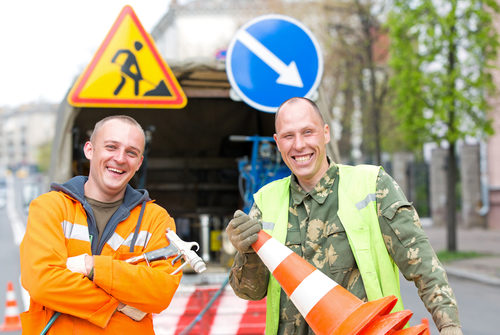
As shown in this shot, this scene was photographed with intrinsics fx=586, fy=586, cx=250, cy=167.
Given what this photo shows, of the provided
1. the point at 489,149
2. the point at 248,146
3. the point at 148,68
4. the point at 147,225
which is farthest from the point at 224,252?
the point at 489,149

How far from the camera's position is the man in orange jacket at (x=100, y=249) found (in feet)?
7.95

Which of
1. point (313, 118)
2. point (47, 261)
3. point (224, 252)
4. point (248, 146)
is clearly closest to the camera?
point (47, 261)

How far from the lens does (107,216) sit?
2.69 metres

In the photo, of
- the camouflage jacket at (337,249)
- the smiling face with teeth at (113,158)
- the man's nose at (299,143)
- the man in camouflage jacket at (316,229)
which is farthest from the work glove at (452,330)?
the smiling face with teeth at (113,158)

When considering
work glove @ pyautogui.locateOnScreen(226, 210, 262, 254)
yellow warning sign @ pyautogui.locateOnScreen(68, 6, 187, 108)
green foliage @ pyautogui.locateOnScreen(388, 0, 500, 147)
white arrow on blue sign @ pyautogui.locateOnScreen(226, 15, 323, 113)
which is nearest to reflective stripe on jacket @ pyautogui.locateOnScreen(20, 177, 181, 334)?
work glove @ pyautogui.locateOnScreen(226, 210, 262, 254)

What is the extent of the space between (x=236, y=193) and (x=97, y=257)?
4.66m

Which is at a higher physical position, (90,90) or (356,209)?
(90,90)

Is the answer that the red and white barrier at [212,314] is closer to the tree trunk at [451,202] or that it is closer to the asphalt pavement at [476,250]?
the asphalt pavement at [476,250]

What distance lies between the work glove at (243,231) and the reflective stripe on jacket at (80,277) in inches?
14.6

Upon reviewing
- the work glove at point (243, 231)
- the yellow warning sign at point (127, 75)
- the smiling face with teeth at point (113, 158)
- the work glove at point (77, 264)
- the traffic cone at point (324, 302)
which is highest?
the yellow warning sign at point (127, 75)

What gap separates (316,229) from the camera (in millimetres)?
2617

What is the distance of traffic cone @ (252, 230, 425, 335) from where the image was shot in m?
2.11

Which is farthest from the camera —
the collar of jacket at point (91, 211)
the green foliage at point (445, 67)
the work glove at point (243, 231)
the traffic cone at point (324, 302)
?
the green foliage at point (445, 67)

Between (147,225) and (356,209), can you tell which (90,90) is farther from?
(356,209)
